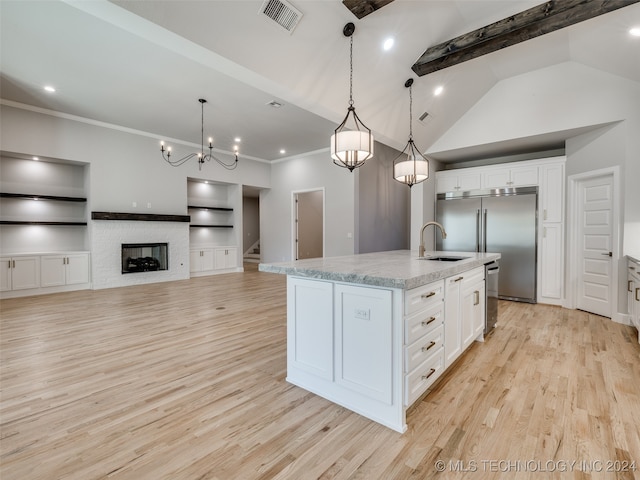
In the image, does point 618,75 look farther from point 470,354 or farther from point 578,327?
point 470,354

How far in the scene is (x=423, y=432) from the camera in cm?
171

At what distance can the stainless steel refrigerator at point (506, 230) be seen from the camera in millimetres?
4828

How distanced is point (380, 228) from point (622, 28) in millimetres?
4960

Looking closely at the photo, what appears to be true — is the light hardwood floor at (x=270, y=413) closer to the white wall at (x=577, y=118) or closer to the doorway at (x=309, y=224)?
the white wall at (x=577, y=118)

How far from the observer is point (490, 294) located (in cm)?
328

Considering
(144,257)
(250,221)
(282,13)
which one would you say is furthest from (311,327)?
(250,221)

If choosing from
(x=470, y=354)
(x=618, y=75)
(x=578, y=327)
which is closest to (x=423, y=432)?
(x=470, y=354)

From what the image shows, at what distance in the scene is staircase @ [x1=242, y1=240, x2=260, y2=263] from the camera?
11.3 meters

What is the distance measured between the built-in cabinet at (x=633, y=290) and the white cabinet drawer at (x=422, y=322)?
2.85m

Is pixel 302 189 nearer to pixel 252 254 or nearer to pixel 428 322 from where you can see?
pixel 252 254

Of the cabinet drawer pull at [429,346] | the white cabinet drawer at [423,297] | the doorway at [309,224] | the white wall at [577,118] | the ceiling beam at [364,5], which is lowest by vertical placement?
the cabinet drawer pull at [429,346]

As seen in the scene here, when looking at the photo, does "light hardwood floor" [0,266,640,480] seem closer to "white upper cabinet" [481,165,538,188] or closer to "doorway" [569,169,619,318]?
"doorway" [569,169,619,318]

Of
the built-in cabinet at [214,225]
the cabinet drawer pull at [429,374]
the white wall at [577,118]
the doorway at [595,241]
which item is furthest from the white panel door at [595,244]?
the built-in cabinet at [214,225]

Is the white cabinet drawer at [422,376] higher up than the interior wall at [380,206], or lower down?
lower down
